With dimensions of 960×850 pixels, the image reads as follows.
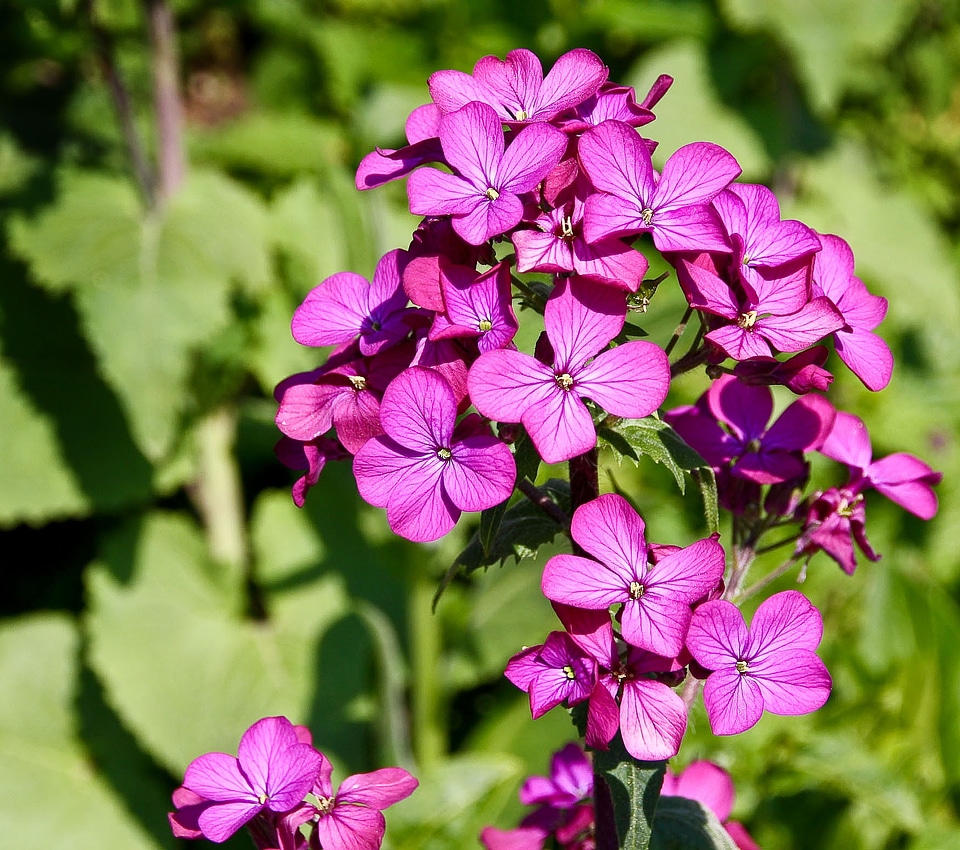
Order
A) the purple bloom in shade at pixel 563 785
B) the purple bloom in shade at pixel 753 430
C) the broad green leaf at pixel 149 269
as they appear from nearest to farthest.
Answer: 1. the purple bloom in shade at pixel 753 430
2. the purple bloom in shade at pixel 563 785
3. the broad green leaf at pixel 149 269

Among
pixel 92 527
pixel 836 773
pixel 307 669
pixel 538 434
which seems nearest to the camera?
pixel 538 434

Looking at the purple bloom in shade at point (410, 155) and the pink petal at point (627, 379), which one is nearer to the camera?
the pink petal at point (627, 379)

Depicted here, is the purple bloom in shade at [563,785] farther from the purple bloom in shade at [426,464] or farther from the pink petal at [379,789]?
the purple bloom in shade at [426,464]

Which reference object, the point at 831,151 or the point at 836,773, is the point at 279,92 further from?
the point at 836,773

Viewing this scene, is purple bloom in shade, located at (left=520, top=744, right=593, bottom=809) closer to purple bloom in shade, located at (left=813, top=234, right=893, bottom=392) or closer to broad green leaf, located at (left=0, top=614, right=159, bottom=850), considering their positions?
purple bloom in shade, located at (left=813, top=234, right=893, bottom=392)

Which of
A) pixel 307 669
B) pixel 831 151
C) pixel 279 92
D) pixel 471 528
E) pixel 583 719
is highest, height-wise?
pixel 583 719

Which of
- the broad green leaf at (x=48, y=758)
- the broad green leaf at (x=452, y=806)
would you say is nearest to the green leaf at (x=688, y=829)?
the broad green leaf at (x=452, y=806)

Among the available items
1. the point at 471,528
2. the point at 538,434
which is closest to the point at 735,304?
the point at 538,434
